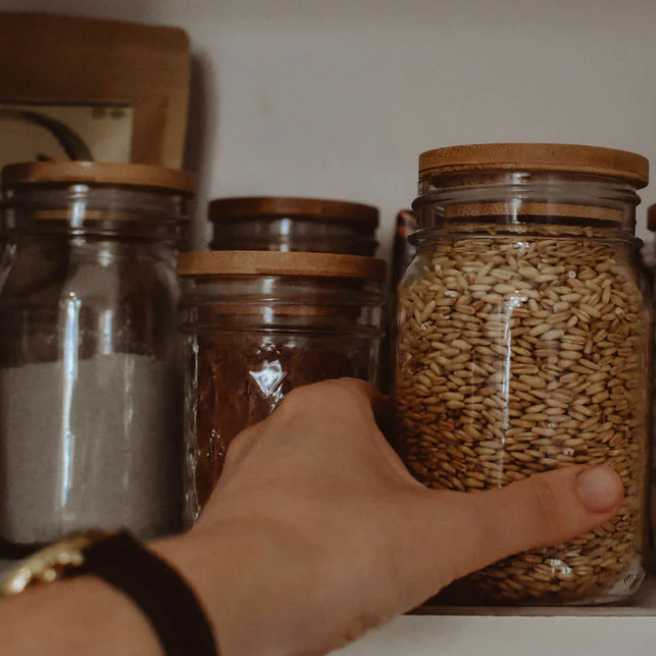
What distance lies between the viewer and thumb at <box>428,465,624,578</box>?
0.44m

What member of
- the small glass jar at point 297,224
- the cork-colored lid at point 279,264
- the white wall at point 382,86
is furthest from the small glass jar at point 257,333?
the white wall at point 382,86

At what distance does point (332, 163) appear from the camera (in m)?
0.79

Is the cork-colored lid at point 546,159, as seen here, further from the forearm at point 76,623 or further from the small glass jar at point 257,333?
the forearm at point 76,623

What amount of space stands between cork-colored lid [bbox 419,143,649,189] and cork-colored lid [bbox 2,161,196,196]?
24 centimetres

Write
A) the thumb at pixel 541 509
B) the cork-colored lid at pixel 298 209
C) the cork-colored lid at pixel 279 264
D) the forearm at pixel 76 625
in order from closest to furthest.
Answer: the forearm at pixel 76 625 → the thumb at pixel 541 509 → the cork-colored lid at pixel 279 264 → the cork-colored lid at pixel 298 209

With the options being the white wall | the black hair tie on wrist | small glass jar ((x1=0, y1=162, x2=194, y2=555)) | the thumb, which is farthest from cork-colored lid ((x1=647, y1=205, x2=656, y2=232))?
the black hair tie on wrist

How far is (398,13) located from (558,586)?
52 cm

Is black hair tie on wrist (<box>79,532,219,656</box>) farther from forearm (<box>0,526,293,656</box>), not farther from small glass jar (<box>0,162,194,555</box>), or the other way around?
small glass jar (<box>0,162,194,555</box>)

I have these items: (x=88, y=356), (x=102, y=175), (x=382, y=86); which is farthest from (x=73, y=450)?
(x=382, y=86)

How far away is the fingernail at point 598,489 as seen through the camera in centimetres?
46

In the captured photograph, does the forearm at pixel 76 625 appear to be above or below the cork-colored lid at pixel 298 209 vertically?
below

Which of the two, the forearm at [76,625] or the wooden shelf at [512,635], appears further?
the wooden shelf at [512,635]

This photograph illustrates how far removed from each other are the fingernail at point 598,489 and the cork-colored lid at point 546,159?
0.17 m

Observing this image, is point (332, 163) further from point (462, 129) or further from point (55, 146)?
point (55, 146)
